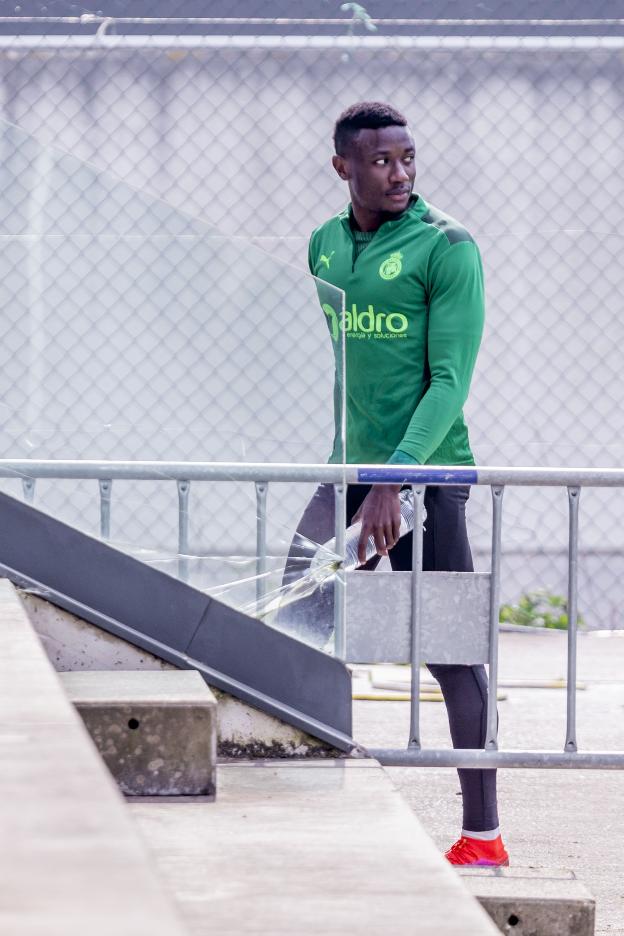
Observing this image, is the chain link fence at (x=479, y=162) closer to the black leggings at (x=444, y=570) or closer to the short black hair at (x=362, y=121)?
the short black hair at (x=362, y=121)

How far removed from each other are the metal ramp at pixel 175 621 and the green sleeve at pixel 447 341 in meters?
0.65

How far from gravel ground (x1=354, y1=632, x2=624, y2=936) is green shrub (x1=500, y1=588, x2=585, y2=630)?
0.47ft

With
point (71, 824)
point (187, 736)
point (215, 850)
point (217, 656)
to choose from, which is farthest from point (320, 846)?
point (71, 824)

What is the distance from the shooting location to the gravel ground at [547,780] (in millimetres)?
4617

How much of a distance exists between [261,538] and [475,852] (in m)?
1.02

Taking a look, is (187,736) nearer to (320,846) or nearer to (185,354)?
(320,846)

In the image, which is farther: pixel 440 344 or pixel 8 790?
pixel 440 344

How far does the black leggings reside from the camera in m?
4.17

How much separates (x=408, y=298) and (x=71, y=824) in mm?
2599

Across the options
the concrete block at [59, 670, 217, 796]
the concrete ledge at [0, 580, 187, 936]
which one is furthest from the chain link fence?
the concrete ledge at [0, 580, 187, 936]

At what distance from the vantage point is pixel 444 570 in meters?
4.27

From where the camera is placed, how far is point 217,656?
402cm

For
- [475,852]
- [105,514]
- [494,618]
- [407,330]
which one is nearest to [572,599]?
[494,618]

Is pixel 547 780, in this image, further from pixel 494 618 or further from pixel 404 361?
pixel 404 361
